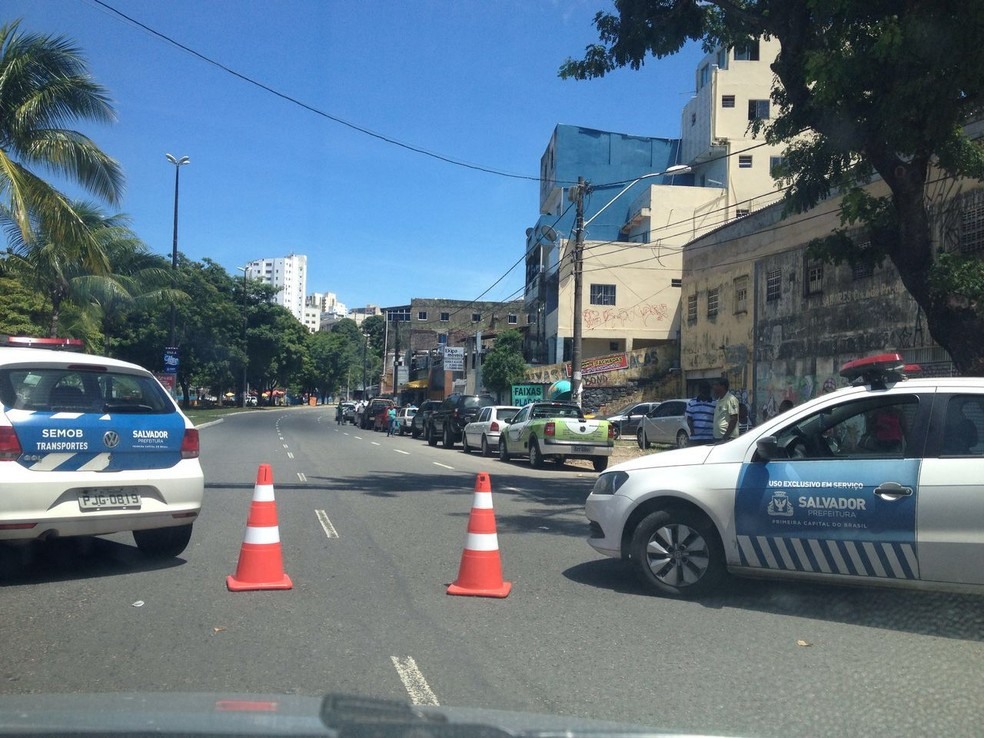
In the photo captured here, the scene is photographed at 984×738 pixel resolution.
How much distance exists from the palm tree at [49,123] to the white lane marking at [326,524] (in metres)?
8.56

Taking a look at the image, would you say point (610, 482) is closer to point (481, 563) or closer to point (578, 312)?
point (481, 563)

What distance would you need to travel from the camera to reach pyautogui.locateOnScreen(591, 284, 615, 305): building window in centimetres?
4109

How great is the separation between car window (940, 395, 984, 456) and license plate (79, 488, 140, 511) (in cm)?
610

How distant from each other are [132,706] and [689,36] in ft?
41.5

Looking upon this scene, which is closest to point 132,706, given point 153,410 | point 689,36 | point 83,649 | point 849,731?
point 83,649

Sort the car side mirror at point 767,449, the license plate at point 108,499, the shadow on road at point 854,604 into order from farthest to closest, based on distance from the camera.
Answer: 1. the license plate at point 108,499
2. the car side mirror at point 767,449
3. the shadow on road at point 854,604

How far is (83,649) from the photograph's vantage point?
5.20 m

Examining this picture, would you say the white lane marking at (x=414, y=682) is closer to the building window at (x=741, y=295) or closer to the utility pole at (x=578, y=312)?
the utility pole at (x=578, y=312)

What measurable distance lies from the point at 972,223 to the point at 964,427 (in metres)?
14.7

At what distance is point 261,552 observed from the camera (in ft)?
22.7

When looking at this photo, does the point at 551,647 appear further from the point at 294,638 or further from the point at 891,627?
the point at 891,627

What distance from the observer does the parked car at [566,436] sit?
62.3 feet

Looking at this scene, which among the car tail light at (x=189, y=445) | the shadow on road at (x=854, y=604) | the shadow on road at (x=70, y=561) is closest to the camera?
the shadow on road at (x=854, y=604)

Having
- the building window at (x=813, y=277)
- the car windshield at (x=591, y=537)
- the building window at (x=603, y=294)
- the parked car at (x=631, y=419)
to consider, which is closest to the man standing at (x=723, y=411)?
the car windshield at (x=591, y=537)
